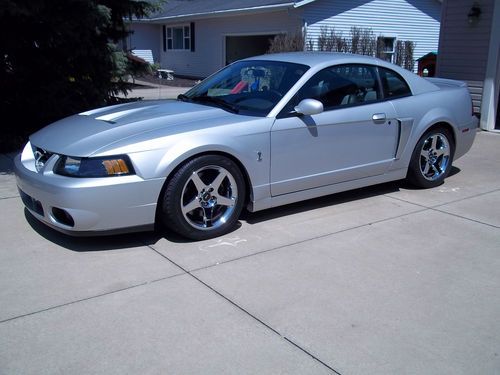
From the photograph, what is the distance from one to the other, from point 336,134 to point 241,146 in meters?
1.13

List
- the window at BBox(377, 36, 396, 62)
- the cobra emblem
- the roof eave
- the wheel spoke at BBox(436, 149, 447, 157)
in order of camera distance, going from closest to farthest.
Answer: the cobra emblem, the wheel spoke at BBox(436, 149, 447, 157), the roof eave, the window at BBox(377, 36, 396, 62)

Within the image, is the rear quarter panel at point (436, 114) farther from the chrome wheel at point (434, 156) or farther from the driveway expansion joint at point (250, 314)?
the driveway expansion joint at point (250, 314)

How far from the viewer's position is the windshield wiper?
504 cm

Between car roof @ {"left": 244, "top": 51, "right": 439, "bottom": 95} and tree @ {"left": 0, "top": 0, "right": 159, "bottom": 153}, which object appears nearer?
car roof @ {"left": 244, "top": 51, "right": 439, "bottom": 95}

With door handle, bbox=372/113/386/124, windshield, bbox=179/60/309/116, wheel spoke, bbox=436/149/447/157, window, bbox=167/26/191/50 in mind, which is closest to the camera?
windshield, bbox=179/60/309/116

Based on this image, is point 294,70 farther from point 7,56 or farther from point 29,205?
point 7,56

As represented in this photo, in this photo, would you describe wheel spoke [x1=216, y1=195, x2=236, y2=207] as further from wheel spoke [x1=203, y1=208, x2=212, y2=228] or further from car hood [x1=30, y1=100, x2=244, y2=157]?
car hood [x1=30, y1=100, x2=244, y2=157]

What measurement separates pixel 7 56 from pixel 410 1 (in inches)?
740

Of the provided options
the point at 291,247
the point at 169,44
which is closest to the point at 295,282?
the point at 291,247

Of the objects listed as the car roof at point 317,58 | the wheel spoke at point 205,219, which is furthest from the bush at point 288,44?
the wheel spoke at point 205,219

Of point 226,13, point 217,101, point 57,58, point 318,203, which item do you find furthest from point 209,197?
point 226,13

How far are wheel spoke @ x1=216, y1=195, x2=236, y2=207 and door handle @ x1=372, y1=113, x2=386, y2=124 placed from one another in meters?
1.85

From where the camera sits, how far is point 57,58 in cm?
913

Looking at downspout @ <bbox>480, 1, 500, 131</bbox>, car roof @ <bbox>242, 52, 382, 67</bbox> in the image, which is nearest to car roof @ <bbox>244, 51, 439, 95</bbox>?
car roof @ <bbox>242, 52, 382, 67</bbox>
